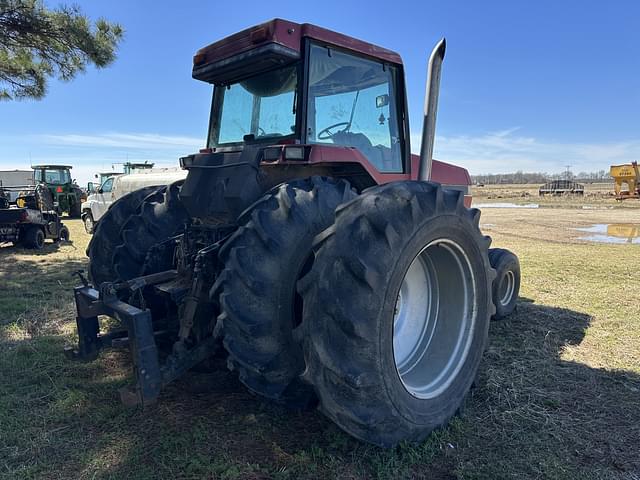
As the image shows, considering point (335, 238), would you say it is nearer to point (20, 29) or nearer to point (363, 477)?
point (363, 477)

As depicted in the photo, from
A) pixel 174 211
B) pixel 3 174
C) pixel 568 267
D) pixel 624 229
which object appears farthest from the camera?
pixel 3 174

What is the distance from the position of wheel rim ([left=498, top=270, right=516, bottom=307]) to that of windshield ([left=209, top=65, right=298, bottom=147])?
298 centimetres

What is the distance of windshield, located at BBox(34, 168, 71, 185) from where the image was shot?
20.5 metres

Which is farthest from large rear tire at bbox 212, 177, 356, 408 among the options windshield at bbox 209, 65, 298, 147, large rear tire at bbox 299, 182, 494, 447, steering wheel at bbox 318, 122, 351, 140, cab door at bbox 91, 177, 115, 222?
cab door at bbox 91, 177, 115, 222

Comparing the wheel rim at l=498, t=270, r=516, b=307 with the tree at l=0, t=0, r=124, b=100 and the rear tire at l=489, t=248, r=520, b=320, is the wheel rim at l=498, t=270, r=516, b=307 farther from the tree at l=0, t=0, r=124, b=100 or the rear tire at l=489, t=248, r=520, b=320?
the tree at l=0, t=0, r=124, b=100

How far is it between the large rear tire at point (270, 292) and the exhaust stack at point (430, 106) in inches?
60.2

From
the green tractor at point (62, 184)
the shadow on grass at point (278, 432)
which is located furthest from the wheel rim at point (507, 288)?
the green tractor at point (62, 184)

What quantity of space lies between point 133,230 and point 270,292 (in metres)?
1.91

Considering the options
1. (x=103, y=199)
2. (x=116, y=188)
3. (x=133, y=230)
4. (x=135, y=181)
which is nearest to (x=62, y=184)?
(x=103, y=199)

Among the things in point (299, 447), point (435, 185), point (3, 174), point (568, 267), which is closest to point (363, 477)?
point (299, 447)

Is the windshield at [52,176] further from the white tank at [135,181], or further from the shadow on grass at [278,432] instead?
the shadow on grass at [278,432]

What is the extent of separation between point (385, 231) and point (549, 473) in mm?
1501

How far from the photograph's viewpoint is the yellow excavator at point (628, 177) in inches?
1074

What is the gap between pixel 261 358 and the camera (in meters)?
2.42
